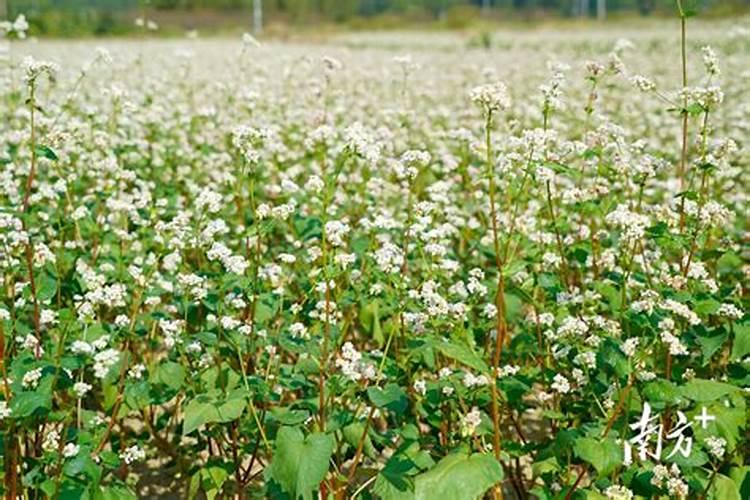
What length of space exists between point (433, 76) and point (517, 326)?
1110 centimetres

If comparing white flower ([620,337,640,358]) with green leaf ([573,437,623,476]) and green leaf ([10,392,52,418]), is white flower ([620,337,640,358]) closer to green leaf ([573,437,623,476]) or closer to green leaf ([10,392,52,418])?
green leaf ([573,437,623,476])

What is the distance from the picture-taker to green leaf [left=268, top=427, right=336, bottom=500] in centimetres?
236

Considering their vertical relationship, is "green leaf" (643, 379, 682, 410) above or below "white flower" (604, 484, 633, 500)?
above

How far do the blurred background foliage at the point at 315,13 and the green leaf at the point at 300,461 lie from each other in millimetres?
32069

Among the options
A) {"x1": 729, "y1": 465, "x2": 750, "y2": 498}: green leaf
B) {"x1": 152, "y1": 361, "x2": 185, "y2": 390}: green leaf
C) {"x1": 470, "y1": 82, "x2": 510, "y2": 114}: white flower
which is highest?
{"x1": 470, "y1": 82, "x2": 510, "y2": 114}: white flower

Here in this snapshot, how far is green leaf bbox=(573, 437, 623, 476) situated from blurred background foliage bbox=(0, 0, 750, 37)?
32.4 meters

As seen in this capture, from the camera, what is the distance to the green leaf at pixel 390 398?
2602 mm

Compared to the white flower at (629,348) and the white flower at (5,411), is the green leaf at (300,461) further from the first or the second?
the white flower at (629,348)

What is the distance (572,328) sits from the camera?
2.84 m

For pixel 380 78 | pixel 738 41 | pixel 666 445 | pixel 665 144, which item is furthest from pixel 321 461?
pixel 738 41

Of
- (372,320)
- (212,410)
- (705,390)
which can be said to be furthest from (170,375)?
(705,390)

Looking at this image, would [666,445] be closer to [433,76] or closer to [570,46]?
[433,76]

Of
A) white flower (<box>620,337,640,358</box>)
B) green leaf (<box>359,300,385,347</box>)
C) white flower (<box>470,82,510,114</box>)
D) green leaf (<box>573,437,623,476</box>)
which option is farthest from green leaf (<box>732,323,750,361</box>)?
green leaf (<box>359,300,385,347</box>)

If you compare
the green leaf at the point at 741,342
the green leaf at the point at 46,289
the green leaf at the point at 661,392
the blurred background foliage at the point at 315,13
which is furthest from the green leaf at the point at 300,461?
the blurred background foliage at the point at 315,13
